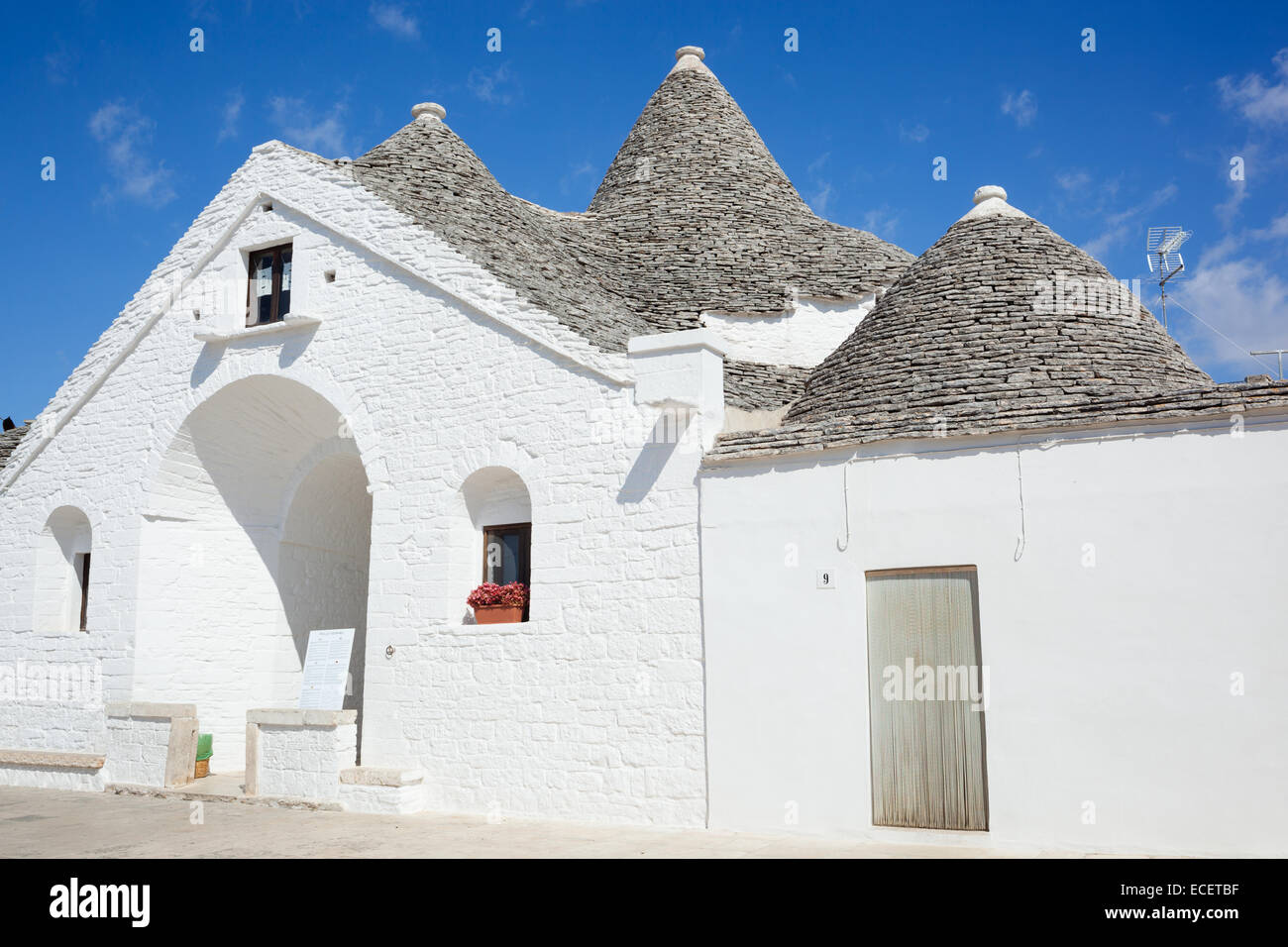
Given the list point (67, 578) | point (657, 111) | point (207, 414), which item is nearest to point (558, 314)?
point (207, 414)

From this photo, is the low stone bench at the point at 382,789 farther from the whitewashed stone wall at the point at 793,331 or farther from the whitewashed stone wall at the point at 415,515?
the whitewashed stone wall at the point at 793,331

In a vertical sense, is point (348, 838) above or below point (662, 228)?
below

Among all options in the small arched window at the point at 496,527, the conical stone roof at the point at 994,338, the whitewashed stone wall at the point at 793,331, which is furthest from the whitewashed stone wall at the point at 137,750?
the whitewashed stone wall at the point at 793,331

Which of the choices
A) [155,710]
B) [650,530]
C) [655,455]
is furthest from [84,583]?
[655,455]

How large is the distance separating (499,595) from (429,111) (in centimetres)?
952

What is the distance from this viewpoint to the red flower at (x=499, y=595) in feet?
34.0

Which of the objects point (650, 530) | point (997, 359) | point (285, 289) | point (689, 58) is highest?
point (689, 58)

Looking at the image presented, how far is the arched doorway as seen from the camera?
12766mm

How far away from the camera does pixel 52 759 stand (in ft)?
41.0

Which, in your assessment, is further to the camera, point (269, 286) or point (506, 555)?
point (269, 286)

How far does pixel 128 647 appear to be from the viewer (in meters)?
12.5

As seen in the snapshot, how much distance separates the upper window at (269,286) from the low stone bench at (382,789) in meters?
5.50

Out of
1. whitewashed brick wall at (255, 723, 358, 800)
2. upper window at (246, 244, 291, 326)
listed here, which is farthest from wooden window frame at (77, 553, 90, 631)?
whitewashed brick wall at (255, 723, 358, 800)

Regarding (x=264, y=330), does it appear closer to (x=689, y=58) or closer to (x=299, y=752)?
(x=299, y=752)
